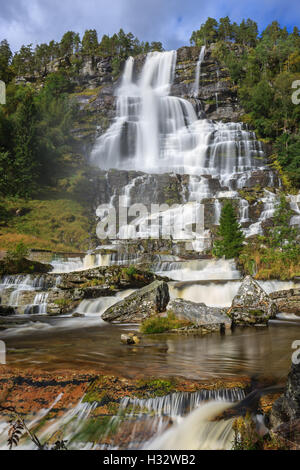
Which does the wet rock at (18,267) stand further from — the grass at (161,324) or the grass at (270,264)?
the grass at (270,264)

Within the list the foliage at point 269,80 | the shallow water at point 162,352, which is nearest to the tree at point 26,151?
the shallow water at point 162,352

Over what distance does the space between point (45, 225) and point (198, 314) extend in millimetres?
23594

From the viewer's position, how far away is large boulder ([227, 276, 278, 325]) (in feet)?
28.9

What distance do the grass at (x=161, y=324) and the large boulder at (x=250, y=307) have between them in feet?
5.82

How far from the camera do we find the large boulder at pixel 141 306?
30.7 ft

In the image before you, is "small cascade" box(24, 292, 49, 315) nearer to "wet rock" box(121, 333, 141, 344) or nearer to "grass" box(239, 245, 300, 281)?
"wet rock" box(121, 333, 141, 344)

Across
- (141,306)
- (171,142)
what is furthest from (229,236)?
(171,142)

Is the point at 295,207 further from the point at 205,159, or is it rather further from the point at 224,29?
the point at 224,29

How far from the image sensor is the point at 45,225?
28594mm

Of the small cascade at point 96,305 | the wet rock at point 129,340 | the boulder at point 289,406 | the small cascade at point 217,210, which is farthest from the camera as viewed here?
the small cascade at point 217,210

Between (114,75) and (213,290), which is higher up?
(114,75)

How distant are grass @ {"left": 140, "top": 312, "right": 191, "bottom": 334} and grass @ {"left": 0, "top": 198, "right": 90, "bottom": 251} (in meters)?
19.5

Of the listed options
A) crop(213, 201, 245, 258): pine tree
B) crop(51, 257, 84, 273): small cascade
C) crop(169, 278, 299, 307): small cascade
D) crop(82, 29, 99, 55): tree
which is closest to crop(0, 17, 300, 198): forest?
crop(82, 29, 99, 55): tree

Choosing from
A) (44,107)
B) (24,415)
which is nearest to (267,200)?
(24,415)
